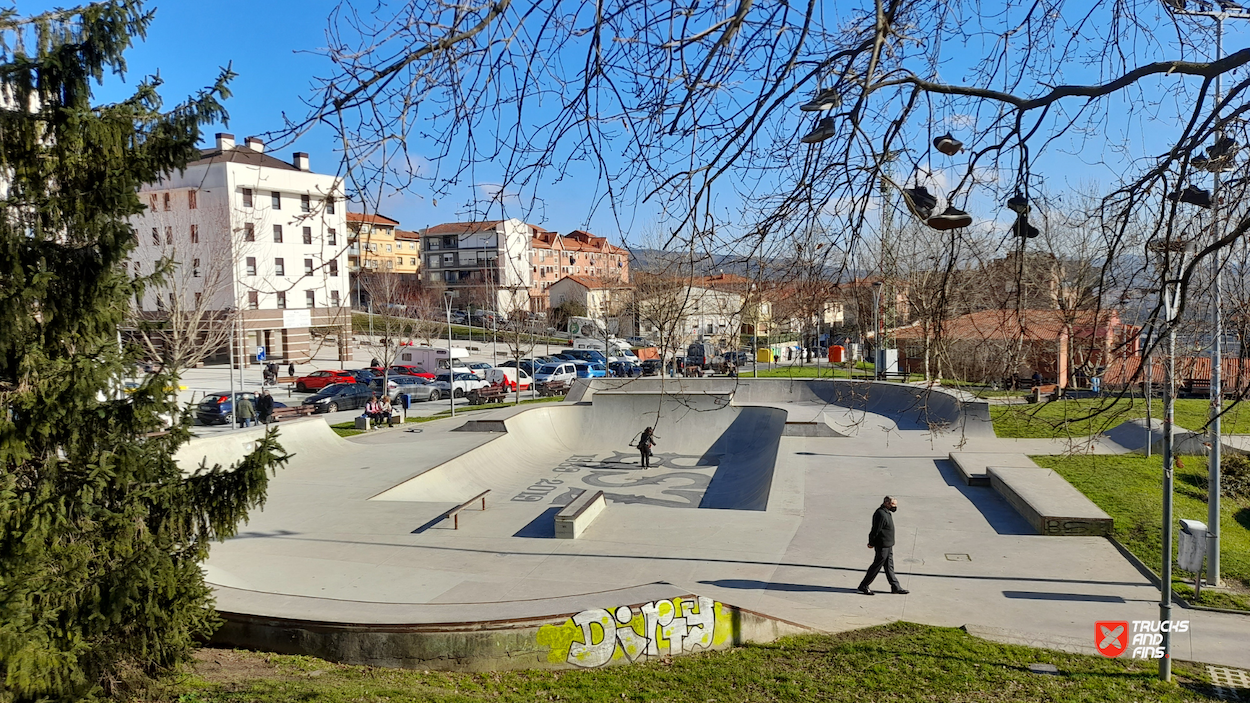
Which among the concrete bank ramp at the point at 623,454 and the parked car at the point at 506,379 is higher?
the parked car at the point at 506,379

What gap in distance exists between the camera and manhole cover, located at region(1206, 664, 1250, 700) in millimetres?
6996

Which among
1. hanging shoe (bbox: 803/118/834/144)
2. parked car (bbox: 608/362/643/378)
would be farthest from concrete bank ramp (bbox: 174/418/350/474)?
parked car (bbox: 608/362/643/378)

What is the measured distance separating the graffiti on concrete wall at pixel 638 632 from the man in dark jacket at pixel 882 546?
2323 mm

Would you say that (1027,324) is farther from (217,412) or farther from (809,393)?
(217,412)

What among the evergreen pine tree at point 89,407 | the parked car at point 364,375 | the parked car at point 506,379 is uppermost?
the evergreen pine tree at point 89,407

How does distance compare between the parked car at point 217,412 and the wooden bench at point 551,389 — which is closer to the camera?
the parked car at point 217,412

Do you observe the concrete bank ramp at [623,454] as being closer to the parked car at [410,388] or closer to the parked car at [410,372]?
the parked car at [410,388]

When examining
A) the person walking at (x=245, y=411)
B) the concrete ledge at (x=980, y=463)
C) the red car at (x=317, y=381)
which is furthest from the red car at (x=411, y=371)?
the concrete ledge at (x=980, y=463)

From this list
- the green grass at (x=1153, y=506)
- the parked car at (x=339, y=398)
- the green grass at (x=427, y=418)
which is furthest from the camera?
the parked car at (x=339, y=398)

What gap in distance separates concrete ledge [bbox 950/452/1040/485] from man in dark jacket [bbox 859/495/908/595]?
6064 mm

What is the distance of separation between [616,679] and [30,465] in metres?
5.40

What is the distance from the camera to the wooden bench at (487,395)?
32.3 metres

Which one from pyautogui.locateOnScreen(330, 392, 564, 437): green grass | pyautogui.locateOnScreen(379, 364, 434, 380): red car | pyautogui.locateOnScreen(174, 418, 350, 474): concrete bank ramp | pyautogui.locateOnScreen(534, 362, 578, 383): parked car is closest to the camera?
pyautogui.locateOnScreen(174, 418, 350, 474): concrete bank ramp

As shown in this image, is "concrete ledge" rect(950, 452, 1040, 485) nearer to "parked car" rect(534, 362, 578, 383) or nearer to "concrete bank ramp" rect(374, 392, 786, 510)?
"concrete bank ramp" rect(374, 392, 786, 510)
